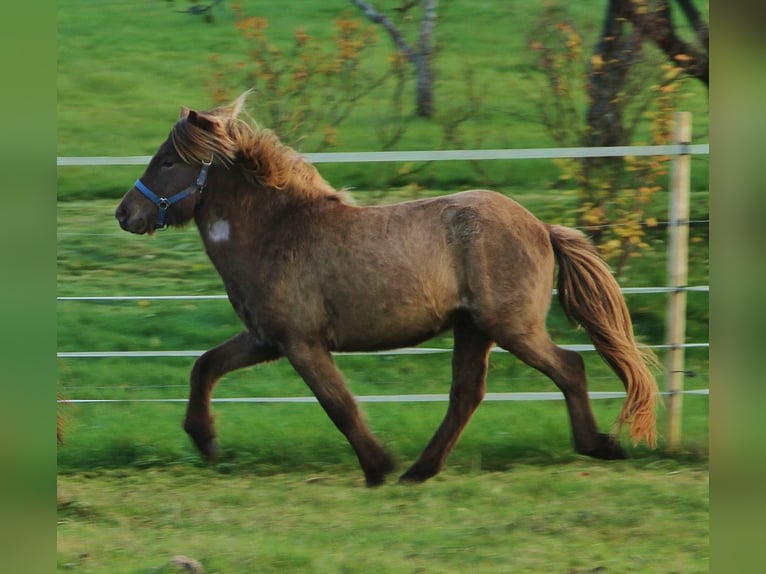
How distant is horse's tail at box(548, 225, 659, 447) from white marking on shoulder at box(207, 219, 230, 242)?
1.56m

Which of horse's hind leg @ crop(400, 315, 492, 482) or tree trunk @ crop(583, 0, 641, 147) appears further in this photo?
tree trunk @ crop(583, 0, 641, 147)

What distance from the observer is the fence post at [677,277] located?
556 centimetres

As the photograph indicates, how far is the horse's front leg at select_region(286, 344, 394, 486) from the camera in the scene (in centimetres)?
484

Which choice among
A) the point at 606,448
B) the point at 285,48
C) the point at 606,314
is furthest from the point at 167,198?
the point at 285,48

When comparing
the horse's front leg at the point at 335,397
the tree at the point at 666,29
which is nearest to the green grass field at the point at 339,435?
the horse's front leg at the point at 335,397

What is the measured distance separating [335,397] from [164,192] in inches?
50.1

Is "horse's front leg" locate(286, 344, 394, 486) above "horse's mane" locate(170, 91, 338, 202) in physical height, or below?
below

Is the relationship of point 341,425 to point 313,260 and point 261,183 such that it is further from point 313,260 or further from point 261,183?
point 261,183

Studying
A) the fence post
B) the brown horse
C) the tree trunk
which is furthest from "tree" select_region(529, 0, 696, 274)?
the brown horse

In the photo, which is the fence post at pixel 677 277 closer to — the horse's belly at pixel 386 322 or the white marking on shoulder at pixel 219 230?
the horse's belly at pixel 386 322

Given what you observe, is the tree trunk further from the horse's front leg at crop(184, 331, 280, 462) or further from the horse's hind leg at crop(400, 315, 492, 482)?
the horse's front leg at crop(184, 331, 280, 462)

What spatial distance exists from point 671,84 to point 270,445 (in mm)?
3721
